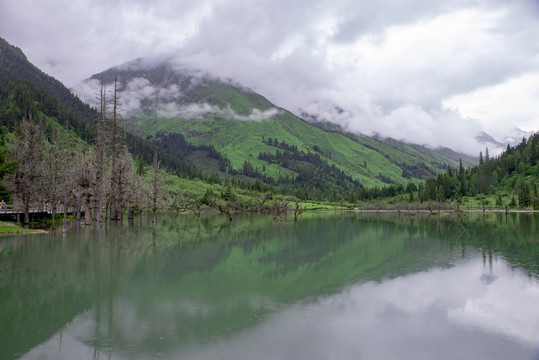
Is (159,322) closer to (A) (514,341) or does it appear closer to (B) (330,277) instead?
(B) (330,277)

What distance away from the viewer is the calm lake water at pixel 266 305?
41.1 ft

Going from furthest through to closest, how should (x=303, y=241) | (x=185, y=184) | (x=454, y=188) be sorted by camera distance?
(x=454, y=188)
(x=185, y=184)
(x=303, y=241)

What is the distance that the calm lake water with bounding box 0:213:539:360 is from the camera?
12.5 meters

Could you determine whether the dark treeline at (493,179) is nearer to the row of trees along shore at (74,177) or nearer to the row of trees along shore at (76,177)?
the row of trees along shore at (76,177)

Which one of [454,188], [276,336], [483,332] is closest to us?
[276,336]

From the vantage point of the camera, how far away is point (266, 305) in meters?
17.1

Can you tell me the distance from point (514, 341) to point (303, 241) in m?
29.7

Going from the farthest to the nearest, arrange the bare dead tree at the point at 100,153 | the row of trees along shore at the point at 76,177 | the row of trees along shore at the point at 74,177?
the bare dead tree at the point at 100,153
the row of trees along shore at the point at 74,177
the row of trees along shore at the point at 76,177

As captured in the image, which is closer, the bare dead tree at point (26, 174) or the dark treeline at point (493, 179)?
the bare dead tree at point (26, 174)

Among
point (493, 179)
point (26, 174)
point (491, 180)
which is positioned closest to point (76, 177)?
point (26, 174)

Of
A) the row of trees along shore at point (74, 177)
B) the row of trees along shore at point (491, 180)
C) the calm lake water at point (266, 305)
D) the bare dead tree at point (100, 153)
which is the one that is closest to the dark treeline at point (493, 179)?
the row of trees along shore at point (491, 180)

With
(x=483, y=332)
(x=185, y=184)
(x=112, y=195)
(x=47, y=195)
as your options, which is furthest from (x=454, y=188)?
(x=483, y=332)

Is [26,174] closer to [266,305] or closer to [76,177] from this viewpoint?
[76,177]

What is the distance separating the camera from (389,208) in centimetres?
16800
